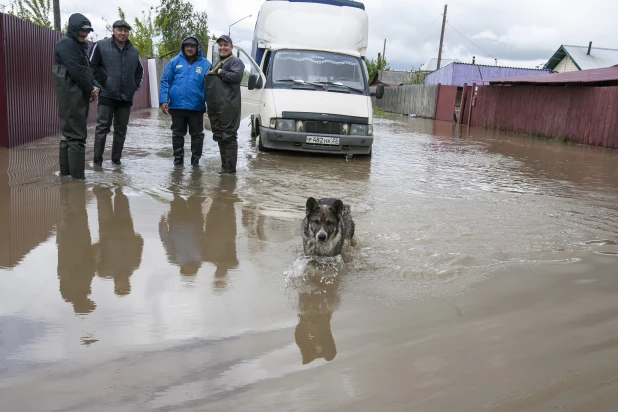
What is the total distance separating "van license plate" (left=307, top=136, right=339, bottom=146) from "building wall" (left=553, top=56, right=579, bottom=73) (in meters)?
40.3

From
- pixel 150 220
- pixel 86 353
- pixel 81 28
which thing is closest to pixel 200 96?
pixel 81 28

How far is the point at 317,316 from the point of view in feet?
12.2

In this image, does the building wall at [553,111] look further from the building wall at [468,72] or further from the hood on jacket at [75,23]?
the building wall at [468,72]

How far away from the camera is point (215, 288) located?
4.09 meters

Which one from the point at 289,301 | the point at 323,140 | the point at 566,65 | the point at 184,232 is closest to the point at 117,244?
the point at 184,232

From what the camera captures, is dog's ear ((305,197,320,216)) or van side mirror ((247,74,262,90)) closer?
dog's ear ((305,197,320,216))

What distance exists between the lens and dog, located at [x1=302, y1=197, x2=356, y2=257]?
4641mm

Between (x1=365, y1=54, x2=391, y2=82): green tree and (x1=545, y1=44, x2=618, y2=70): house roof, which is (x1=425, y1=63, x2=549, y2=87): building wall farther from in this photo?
(x1=365, y1=54, x2=391, y2=82): green tree

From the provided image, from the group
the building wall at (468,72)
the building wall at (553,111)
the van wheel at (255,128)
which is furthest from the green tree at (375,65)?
the van wheel at (255,128)

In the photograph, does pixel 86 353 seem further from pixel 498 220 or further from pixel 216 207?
pixel 498 220

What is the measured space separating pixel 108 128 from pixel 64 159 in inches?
41.9


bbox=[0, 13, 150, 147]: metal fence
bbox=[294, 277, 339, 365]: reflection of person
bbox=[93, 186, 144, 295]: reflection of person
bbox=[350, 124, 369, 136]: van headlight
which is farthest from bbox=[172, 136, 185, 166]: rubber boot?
bbox=[294, 277, 339, 365]: reflection of person

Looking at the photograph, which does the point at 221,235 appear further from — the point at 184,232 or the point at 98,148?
the point at 98,148

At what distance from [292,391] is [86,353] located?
45.0 inches
